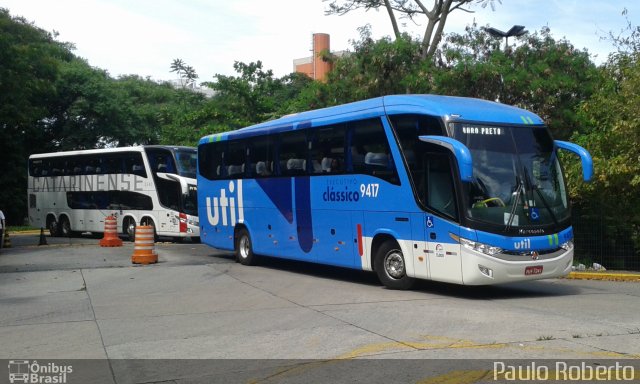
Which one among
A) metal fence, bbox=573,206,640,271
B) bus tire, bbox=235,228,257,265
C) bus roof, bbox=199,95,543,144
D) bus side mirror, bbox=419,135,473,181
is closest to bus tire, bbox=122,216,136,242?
bus tire, bbox=235,228,257,265

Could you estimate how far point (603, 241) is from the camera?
19953 mm

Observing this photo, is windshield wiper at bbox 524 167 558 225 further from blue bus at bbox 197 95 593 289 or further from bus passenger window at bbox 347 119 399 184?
bus passenger window at bbox 347 119 399 184

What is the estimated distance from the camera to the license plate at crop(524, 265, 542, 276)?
1255 centimetres

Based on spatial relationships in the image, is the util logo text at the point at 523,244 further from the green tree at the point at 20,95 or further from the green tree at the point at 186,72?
the green tree at the point at 186,72

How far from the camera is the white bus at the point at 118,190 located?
89.4 feet

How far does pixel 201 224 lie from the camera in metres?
21.3

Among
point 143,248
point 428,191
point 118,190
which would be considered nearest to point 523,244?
point 428,191

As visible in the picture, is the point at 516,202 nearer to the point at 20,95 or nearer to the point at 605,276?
the point at 605,276

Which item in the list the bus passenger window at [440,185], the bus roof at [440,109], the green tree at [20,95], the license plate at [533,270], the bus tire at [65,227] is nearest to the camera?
the license plate at [533,270]

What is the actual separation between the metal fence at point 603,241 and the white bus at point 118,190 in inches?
543

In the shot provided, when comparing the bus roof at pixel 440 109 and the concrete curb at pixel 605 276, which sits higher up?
the bus roof at pixel 440 109

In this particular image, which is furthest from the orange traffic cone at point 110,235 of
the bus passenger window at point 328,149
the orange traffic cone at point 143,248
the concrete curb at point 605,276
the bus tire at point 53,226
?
the concrete curb at point 605,276

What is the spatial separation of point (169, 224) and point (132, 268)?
29.5 feet

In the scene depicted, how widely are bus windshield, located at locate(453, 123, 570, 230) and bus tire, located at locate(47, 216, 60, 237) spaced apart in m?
25.1
